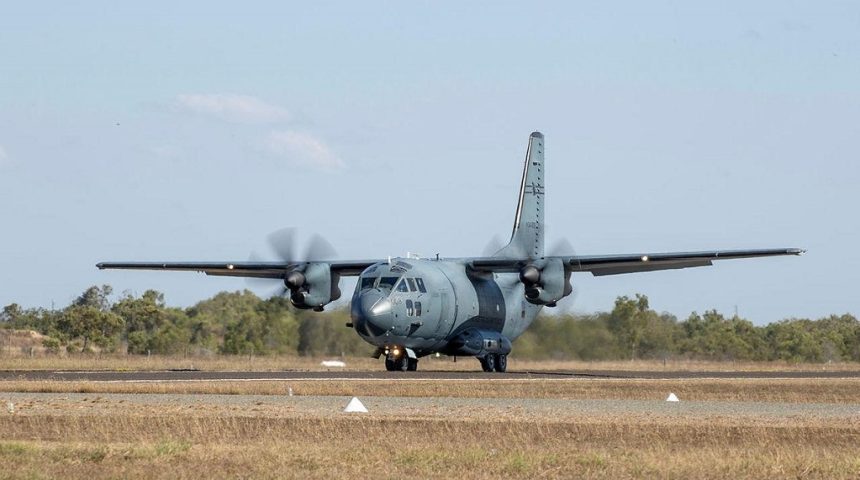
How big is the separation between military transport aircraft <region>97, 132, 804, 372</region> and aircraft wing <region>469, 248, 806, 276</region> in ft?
0.12

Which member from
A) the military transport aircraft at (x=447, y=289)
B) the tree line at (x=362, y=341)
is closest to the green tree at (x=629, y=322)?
the tree line at (x=362, y=341)

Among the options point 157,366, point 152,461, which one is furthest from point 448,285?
point 152,461

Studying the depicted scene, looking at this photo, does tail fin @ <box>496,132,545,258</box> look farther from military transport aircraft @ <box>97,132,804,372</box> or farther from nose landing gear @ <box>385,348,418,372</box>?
nose landing gear @ <box>385,348,418,372</box>

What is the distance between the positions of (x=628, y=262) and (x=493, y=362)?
670cm

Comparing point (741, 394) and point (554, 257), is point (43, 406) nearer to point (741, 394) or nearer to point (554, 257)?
point (741, 394)

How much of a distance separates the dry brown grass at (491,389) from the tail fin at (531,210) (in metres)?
15.9

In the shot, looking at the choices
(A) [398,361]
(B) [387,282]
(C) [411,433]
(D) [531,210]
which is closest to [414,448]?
(C) [411,433]

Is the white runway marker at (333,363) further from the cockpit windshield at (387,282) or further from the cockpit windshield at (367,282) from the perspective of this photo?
the cockpit windshield at (387,282)

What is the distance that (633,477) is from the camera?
55.5 feet

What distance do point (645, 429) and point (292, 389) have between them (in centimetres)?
1359

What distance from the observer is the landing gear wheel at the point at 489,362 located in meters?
51.8

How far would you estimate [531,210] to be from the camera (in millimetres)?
57688

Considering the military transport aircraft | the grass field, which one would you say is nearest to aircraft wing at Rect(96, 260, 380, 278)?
the military transport aircraft

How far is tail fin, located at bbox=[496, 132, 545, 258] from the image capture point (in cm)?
5678
